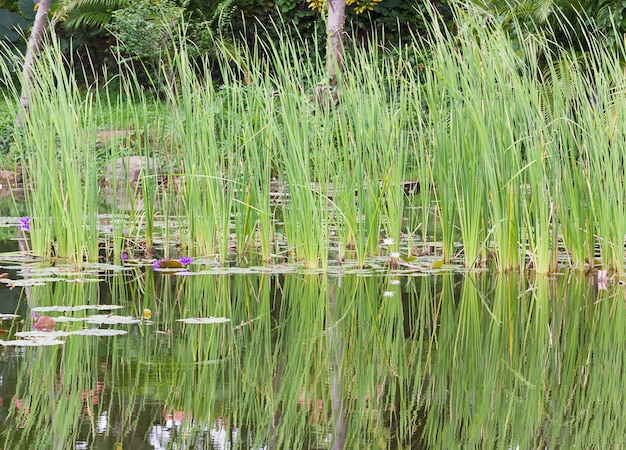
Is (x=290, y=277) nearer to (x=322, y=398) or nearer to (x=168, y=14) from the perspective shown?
(x=322, y=398)

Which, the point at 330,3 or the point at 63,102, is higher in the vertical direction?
the point at 330,3

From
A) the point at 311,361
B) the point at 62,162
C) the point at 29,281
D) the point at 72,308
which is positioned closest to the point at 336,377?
the point at 311,361

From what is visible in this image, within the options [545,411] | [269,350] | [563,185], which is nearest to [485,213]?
[563,185]

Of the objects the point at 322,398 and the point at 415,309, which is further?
the point at 415,309

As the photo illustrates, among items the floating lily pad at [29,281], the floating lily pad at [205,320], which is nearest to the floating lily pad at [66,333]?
the floating lily pad at [205,320]

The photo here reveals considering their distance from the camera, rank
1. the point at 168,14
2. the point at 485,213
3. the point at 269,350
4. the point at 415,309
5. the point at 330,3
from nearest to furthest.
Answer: the point at 269,350 → the point at 415,309 → the point at 485,213 → the point at 330,3 → the point at 168,14

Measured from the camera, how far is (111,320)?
3.20m

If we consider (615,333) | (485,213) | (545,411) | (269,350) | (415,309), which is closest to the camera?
(545,411)

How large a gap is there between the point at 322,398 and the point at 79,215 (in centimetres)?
227

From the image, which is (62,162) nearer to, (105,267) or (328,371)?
(105,267)

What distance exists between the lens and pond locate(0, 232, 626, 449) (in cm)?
205

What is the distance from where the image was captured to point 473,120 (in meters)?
4.16

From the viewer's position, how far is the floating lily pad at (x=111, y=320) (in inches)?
125

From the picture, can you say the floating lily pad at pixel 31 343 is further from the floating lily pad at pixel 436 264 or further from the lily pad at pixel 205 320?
the floating lily pad at pixel 436 264
